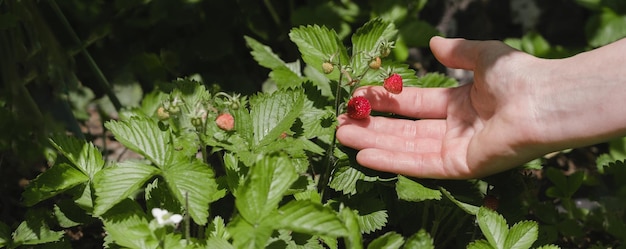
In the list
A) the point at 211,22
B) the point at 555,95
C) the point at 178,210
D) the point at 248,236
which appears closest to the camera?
the point at 248,236

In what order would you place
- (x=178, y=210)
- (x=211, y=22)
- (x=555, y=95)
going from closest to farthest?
(x=178, y=210), (x=555, y=95), (x=211, y=22)

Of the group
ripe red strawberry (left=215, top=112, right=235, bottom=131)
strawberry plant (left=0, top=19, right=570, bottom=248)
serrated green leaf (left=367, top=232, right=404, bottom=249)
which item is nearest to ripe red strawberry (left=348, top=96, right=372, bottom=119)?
strawberry plant (left=0, top=19, right=570, bottom=248)

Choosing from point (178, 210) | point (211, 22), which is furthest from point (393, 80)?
point (211, 22)

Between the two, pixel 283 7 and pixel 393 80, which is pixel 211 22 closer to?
pixel 283 7

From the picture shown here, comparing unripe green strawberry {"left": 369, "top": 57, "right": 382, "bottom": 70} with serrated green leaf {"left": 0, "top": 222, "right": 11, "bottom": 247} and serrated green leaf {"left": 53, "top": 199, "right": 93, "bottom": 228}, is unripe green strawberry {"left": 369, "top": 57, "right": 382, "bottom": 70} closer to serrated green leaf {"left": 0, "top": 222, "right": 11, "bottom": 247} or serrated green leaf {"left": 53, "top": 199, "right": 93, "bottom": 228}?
serrated green leaf {"left": 53, "top": 199, "right": 93, "bottom": 228}

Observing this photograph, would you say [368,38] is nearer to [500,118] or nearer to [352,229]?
[500,118]

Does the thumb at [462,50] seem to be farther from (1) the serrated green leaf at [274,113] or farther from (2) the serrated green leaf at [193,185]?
(2) the serrated green leaf at [193,185]

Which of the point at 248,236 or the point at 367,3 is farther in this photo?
the point at 367,3
